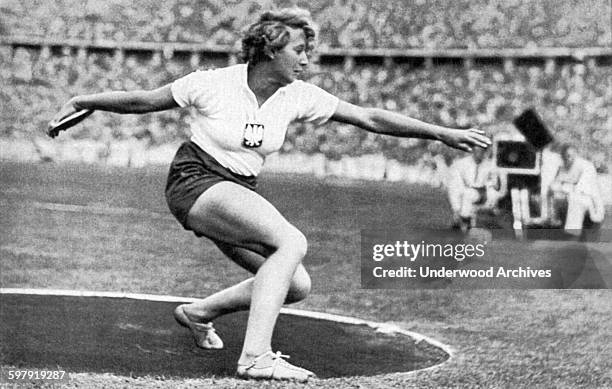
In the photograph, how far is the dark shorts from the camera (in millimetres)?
4379

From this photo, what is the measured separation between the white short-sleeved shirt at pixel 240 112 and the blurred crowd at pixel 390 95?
0.14m

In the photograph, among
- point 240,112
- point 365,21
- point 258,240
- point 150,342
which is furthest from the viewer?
point 365,21

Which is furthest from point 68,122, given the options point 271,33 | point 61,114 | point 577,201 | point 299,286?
point 577,201

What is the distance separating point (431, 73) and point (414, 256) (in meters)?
0.82

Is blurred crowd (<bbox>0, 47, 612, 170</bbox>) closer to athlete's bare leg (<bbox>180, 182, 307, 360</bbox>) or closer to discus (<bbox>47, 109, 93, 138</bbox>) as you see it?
discus (<bbox>47, 109, 93, 138</bbox>)

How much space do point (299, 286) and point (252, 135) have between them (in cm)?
67

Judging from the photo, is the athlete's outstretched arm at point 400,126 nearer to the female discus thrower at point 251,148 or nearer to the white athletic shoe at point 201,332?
the female discus thrower at point 251,148

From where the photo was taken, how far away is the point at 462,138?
176 inches

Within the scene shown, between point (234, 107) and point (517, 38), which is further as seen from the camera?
point (517, 38)

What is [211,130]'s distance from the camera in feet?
14.5

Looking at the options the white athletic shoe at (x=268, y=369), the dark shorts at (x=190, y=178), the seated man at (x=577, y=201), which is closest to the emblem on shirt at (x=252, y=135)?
the dark shorts at (x=190, y=178)

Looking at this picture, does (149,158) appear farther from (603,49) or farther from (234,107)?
(603,49)

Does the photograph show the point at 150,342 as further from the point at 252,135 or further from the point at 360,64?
the point at 360,64

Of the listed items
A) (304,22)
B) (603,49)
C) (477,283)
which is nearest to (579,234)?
(477,283)
